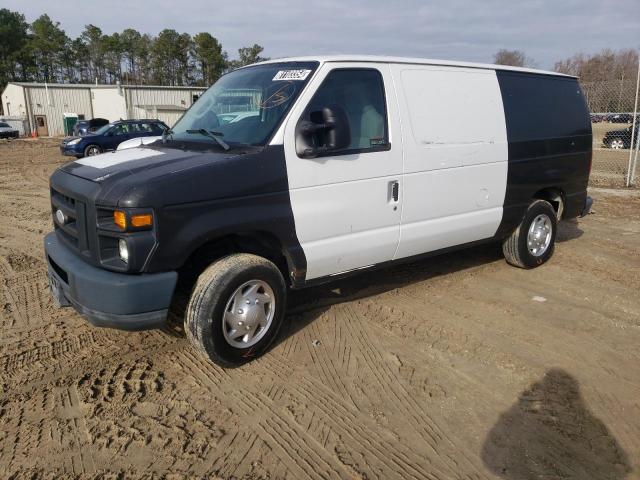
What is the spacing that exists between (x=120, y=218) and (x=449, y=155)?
2976mm

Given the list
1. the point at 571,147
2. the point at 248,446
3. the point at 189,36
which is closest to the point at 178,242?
the point at 248,446

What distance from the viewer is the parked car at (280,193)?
11.0 ft

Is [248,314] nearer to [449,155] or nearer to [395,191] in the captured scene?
[395,191]

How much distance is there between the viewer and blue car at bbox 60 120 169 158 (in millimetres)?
20359

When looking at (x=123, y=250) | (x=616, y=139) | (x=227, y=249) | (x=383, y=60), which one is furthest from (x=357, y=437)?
(x=616, y=139)

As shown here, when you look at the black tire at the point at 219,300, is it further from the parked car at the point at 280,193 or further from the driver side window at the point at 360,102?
the driver side window at the point at 360,102

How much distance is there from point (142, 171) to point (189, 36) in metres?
87.8

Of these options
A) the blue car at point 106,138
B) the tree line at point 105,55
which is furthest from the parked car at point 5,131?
the tree line at point 105,55

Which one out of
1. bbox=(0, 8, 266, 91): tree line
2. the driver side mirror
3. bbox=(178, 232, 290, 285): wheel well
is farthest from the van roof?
bbox=(0, 8, 266, 91): tree line

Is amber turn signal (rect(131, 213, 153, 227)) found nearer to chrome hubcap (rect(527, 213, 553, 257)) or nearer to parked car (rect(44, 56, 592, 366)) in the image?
parked car (rect(44, 56, 592, 366))

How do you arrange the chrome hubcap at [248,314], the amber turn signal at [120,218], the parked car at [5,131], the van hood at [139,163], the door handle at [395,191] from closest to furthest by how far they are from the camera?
1. the amber turn signal at [120,218]
2. the van hood at [139,163]
3. the chrome hubcap at [248,314]
4. the door handle at [395,191]
5. the parked car at [5,131]

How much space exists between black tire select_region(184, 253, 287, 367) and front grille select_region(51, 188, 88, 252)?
85cm

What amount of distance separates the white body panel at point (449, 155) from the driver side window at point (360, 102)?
0.72 ft

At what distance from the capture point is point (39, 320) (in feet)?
15.1
